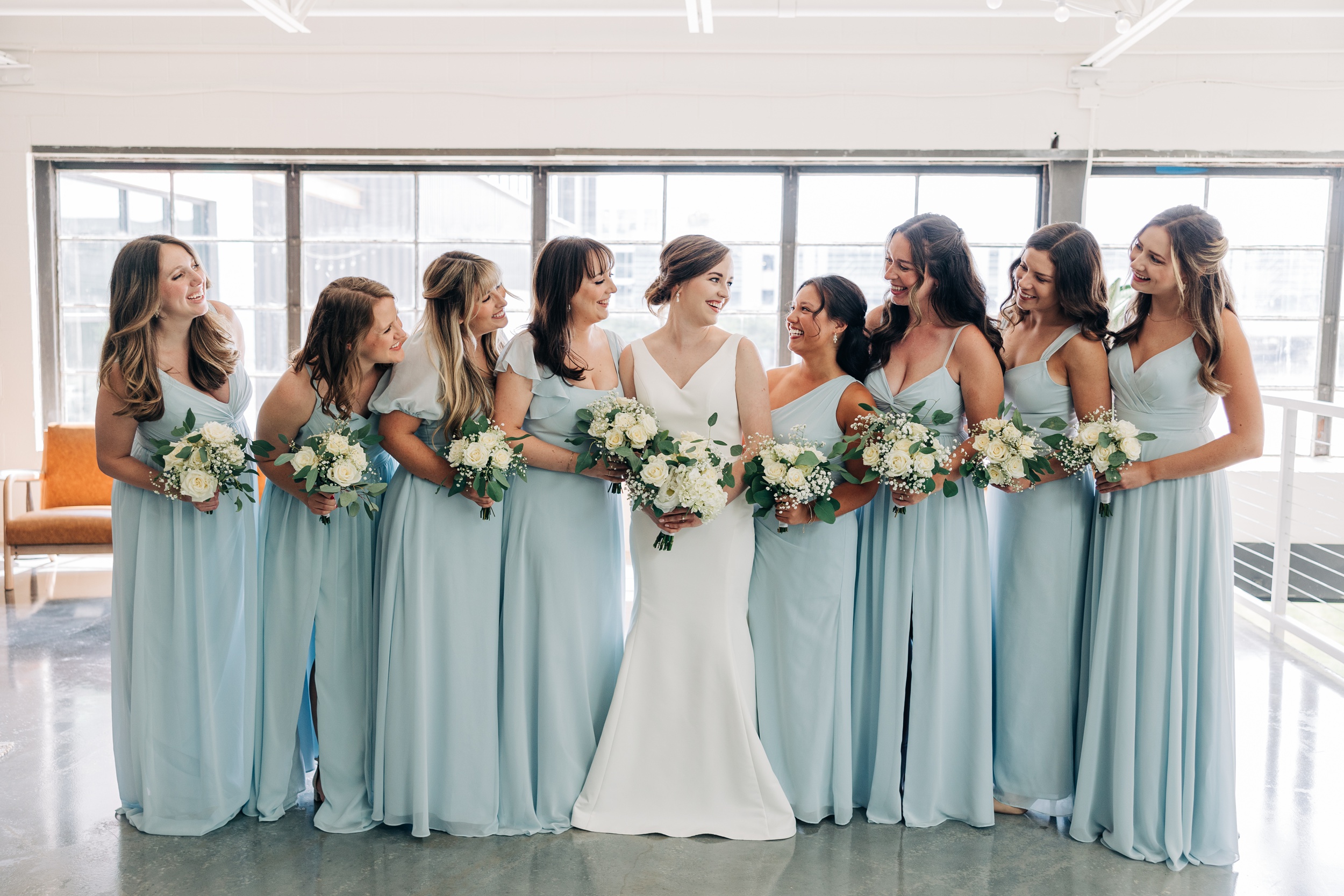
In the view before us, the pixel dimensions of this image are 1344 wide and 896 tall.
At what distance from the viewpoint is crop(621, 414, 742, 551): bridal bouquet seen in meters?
2.80

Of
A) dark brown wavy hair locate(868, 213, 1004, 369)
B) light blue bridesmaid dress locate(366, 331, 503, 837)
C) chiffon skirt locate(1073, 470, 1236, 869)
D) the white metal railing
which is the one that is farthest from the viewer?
the white metal railing

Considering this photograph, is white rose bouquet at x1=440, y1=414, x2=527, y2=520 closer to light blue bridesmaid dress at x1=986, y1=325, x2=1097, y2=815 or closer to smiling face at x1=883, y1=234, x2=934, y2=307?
smiling face at x1=883, y1=234, x2=934, y2=307

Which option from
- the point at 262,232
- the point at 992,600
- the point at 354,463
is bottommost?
the point at 992,600

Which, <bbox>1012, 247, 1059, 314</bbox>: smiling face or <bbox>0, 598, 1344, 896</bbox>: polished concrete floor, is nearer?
<bbox>0, 598, 1344, 896</bbox>: polished concrete floor

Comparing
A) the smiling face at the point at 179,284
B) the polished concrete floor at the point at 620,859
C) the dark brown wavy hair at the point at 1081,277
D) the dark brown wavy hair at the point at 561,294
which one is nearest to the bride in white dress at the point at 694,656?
the polished concrete floor at the point at 620,859

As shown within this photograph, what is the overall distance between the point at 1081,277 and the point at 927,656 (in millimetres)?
1356

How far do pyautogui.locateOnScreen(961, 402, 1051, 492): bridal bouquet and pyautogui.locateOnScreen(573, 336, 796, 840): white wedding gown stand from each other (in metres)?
0.77

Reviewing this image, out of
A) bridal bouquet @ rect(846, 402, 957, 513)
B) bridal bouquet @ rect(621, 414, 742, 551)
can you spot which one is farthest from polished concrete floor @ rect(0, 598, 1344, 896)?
bridal bouquet @ rect(846, 402, 957, 513)

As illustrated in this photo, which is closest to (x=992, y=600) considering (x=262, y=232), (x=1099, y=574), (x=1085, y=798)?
(x=1099, y=574)

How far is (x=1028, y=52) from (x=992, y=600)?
16.4 feet

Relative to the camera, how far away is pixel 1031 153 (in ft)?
22.1

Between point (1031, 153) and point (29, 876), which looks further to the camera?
point (1031, 153)

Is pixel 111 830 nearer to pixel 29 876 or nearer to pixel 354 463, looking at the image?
pixel 29 876

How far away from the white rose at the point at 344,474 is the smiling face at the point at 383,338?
1.39 ft
